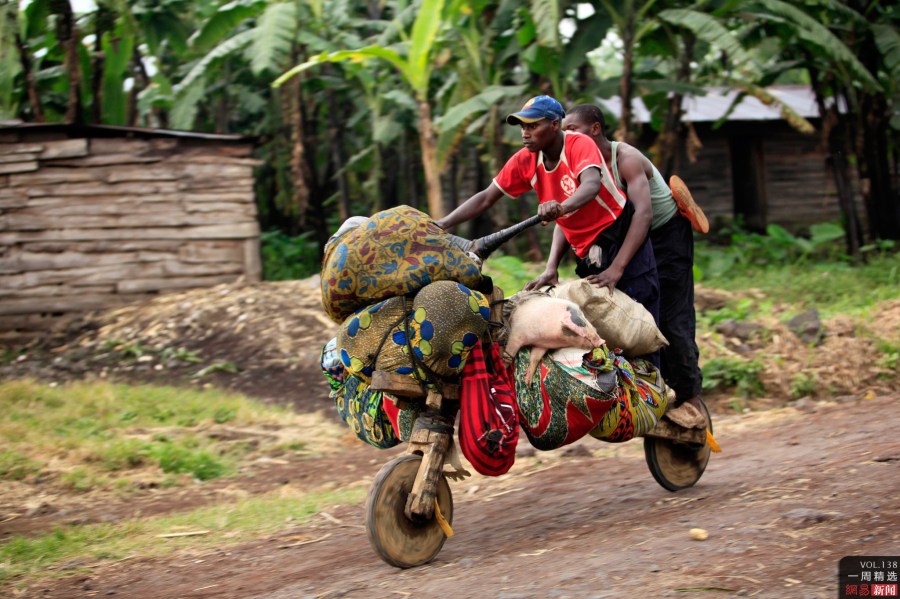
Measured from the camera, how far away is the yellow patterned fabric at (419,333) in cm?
374

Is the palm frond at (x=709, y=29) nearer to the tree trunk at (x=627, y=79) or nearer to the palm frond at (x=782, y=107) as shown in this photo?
the tree trunk at (x=627, y=79)

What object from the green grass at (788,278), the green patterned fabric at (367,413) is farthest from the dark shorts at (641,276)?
the green grass at (788,278)

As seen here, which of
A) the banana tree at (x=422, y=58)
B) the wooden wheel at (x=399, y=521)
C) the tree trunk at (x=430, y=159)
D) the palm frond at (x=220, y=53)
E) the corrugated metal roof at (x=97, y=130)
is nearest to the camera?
the wooden wheel at (x=399, y=521)

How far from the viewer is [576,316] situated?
13.1 feet

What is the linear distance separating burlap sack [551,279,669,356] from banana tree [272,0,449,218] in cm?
622

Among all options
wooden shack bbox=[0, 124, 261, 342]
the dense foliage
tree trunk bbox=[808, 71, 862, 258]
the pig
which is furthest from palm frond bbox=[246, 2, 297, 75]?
the pig

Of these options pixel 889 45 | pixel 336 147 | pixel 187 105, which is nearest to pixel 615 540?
pixel 889 45

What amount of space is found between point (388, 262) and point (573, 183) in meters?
1.01

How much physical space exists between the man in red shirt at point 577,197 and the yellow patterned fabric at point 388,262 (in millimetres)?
372

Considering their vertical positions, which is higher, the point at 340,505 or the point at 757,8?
the point at 757,8

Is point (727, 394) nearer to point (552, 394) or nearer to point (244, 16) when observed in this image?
point (552, 394)

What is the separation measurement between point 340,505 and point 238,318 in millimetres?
5055

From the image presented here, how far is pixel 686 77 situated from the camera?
13.0m

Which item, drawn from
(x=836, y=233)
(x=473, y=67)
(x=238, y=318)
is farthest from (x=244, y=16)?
(x=836, y=233)
